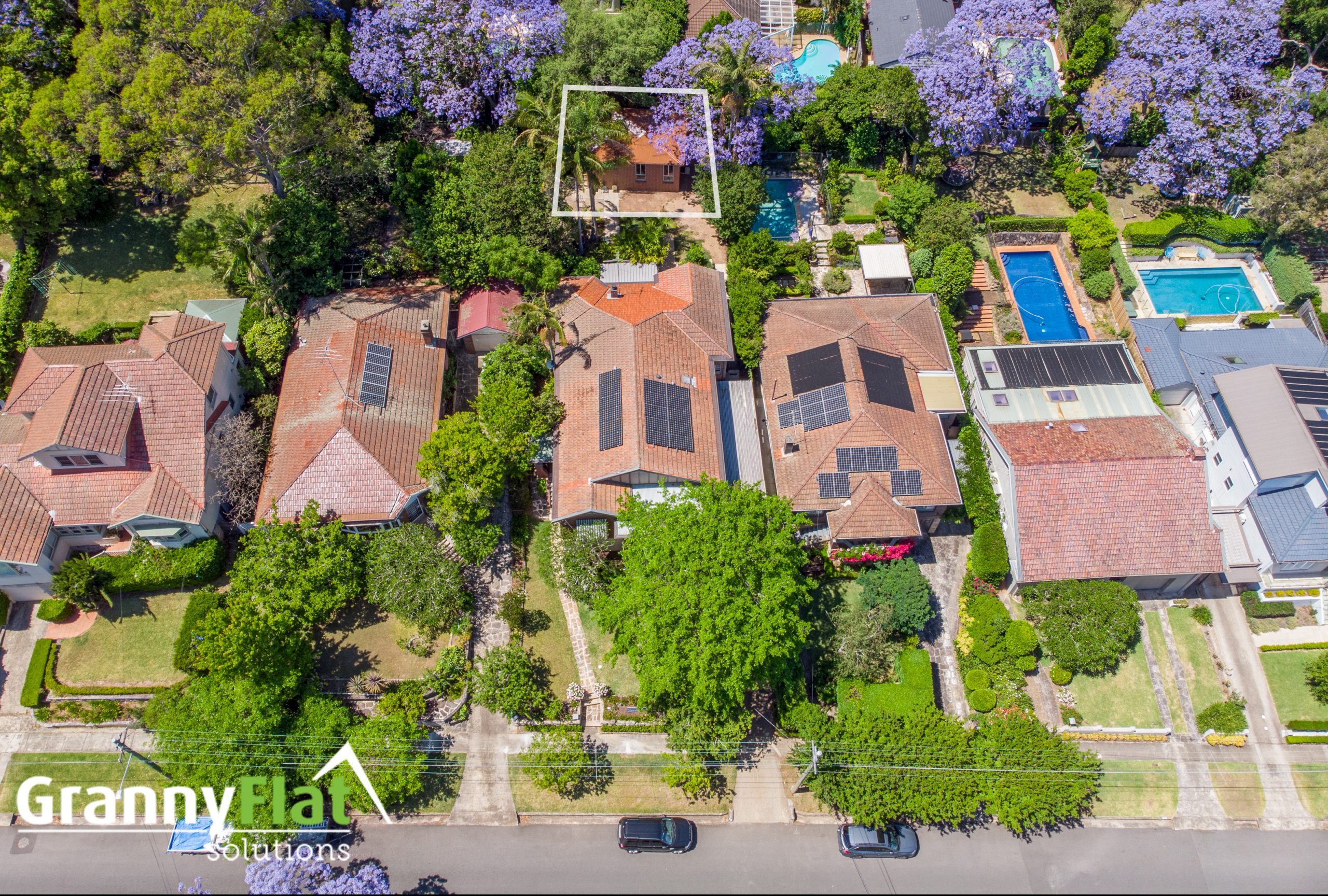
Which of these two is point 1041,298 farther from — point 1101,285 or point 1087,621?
point 1087,621

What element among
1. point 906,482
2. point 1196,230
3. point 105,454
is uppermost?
point 1196,230

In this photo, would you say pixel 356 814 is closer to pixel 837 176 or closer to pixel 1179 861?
pixel 1179 861

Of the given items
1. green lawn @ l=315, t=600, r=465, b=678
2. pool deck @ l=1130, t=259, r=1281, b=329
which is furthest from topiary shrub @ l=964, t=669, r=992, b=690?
pool deck @ l=1130, t=259, r=1281, b=329

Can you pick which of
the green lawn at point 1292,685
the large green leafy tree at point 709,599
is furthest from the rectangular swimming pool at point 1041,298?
the large green leafy tree at point 709,599

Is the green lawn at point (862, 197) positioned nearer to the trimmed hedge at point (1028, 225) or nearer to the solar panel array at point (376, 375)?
the trimmed hedge at point (1028, 225)

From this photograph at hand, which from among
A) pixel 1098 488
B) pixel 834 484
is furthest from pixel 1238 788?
pixel 834 484

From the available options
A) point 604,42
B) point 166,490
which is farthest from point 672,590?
point 604,42
